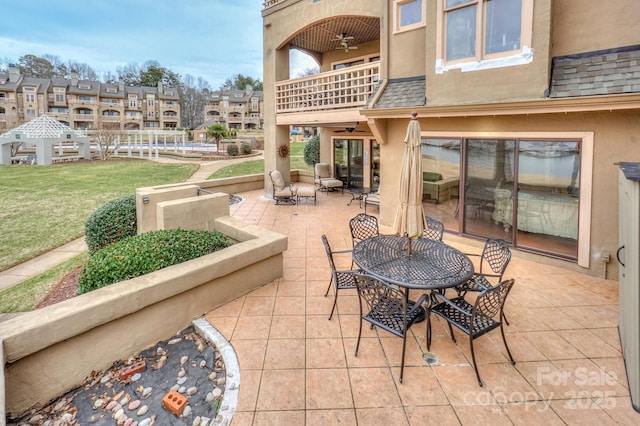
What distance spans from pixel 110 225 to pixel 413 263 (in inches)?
259

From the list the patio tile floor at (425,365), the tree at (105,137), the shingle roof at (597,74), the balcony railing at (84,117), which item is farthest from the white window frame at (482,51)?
the balcony railing at (84,117)

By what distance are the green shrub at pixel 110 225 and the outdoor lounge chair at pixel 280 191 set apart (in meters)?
5.07

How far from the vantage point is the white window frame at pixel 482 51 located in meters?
6.06

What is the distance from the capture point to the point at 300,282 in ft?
19.2

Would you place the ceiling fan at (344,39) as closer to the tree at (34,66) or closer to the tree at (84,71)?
the tree at (34,66)

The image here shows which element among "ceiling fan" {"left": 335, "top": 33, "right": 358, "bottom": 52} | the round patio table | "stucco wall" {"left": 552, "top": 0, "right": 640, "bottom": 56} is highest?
"ceiling fan" {"left": 335, "top": 33, "right": 358, "bottom": 52}

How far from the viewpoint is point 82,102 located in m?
57.9

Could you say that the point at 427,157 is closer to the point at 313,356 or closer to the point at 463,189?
the point at 463,189

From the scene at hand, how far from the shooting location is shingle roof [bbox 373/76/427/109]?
7.76m

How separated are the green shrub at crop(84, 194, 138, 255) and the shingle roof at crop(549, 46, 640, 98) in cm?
880

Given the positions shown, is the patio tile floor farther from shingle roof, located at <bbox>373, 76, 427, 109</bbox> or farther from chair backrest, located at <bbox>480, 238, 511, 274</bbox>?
shingle roof, located at <bbox>373, 76, 427, 109</bbox>

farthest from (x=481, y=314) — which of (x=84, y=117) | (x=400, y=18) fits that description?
(x=84, y=117)

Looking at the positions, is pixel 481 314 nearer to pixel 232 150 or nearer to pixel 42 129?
pixel 232 150

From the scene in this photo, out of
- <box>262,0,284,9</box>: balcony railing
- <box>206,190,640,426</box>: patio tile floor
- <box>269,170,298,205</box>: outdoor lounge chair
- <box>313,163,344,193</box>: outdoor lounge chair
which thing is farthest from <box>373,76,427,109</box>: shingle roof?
<box>262,0,284,9</box>: balcony railing
